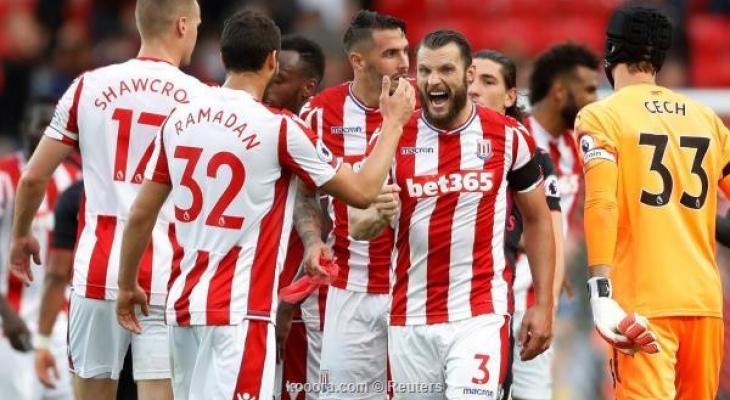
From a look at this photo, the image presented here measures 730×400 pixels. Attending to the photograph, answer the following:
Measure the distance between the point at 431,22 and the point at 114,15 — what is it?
3.59m

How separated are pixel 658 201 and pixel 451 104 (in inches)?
46.3

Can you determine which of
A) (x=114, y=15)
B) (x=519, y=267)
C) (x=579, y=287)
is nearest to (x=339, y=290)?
(x=519, y=267)

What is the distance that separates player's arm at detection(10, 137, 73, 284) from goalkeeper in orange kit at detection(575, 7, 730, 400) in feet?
8.63

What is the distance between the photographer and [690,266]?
732 cm

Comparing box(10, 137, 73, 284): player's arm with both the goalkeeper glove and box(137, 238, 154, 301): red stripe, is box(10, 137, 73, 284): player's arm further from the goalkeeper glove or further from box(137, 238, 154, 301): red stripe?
the goalkeeper glove

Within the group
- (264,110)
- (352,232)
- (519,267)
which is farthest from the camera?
(519,267)

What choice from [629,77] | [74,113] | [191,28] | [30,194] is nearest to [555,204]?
[629,77]

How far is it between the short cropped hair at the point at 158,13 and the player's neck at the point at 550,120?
3327 millimetres

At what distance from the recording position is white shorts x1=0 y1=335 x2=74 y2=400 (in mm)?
11438

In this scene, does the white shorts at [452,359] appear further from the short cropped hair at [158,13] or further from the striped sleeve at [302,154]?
the short cropped hair at [158,13]

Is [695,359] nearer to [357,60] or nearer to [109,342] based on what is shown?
[357,60]

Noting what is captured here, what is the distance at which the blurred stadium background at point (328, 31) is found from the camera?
1656 cm

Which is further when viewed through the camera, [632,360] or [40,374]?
[40,374]

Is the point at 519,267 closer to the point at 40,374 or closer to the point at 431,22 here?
the point at 40,374
